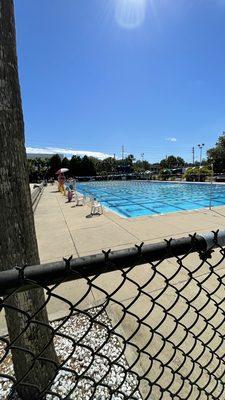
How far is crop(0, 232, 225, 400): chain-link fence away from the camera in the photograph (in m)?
0.97

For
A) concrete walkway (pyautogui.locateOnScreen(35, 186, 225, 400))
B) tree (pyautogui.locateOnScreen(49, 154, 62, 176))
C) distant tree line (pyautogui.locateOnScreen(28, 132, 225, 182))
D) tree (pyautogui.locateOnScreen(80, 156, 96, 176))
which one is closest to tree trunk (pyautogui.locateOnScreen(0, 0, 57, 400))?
concrete walkway (pyautogui.locateOnScreen(35, 186, 225, 400))

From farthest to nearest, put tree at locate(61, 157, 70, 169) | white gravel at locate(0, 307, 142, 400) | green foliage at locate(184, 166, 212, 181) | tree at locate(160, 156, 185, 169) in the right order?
tree at locate(160, 156, 185, 169) → tree at locate(61, 157, 70, 169) → green foliage at locate(184, 166, 212, 181) → white gravel at locate(0, 307, 142, 400)

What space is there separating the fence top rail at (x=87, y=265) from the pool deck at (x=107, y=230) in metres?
4.79

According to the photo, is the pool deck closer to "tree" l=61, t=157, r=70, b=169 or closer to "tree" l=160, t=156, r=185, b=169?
"tree" l=61, t=157, r=70, b=169

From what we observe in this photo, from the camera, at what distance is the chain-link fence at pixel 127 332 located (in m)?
0.97

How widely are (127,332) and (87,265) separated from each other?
93.3 inches

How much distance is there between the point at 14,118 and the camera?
1.59 meters

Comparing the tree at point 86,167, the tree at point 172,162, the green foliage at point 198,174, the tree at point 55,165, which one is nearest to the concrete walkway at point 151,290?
the green foliage at point 198,174

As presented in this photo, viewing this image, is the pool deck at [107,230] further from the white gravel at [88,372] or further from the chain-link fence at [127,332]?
the white gravel at [88,372]

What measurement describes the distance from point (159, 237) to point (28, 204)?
5536mm

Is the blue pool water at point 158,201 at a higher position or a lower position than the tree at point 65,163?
lower

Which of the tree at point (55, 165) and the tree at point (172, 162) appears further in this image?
the tree at point (172, 162)

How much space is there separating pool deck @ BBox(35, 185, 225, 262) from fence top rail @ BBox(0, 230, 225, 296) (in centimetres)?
479

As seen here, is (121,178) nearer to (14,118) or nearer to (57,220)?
(57,220)
